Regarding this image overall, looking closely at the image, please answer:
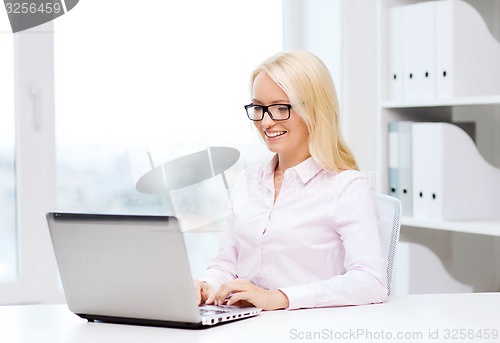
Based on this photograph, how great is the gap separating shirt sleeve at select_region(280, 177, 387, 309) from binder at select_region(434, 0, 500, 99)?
2.80 feet

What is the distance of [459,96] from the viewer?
222 cm

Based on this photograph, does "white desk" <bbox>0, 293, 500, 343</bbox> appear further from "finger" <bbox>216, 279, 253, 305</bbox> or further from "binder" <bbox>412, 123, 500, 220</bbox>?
"binder" <bbox>412, 123, 500, 220</bbox>

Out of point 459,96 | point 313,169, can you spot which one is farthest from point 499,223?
point 313,169

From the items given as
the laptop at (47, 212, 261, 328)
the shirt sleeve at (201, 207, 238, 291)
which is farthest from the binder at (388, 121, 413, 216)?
the laptop at (47, 212, 261, 328)

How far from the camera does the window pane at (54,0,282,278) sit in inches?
99.9

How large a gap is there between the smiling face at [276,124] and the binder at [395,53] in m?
0.89

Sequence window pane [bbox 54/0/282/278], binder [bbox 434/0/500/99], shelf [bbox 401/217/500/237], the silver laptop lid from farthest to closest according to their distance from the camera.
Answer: window pane [bbox 54/0/282/278], binder [bbox 434/0/500/99], shelf [bbox 401/217/500/237], the silver laptop lid

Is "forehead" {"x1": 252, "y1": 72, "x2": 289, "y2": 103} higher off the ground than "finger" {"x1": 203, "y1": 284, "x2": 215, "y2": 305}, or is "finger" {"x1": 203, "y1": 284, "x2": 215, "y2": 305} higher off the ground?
"forehead" {"x1": 252, "y1": 72, "x2": 289, "y2": 103}

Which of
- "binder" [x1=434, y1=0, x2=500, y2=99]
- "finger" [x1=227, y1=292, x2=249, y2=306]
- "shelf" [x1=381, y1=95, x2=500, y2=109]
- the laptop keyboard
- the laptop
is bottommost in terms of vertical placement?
the laptop keyboard

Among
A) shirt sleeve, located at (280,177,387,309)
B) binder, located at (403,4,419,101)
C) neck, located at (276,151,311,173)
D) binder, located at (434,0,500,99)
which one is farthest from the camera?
binder, located at (403,4,419,101)

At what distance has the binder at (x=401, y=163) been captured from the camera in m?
2.36

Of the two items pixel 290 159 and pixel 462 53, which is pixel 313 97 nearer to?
pixel 290 159

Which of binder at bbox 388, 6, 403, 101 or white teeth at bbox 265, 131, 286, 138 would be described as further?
binder at bbox 388, 6, 403, 101

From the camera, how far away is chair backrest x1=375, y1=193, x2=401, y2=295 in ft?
4.99
